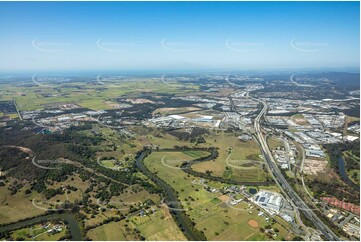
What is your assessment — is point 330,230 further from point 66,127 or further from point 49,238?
point 66,127

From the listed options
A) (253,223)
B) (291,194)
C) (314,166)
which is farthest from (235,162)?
(253,223)

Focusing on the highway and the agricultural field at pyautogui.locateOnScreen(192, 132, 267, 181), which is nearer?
the highway

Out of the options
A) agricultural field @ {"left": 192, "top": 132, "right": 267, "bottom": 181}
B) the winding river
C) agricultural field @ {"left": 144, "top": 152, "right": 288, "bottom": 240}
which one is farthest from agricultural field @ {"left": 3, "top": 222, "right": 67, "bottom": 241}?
agricultural field @ {"left": 192, "top": 132, "right": 267, "bottom": 181}

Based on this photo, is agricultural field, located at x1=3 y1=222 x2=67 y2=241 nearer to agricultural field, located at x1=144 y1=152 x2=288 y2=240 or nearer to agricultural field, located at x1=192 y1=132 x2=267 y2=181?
agricultural field, located at x1=144 y1=152 x2=288 y2=240

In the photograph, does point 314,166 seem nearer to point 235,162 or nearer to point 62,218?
point 235,162

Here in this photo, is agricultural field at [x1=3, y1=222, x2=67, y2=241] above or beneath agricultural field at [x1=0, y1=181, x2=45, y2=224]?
beneath

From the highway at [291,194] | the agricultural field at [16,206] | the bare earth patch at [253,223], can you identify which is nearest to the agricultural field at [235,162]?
the highway at [291,194]

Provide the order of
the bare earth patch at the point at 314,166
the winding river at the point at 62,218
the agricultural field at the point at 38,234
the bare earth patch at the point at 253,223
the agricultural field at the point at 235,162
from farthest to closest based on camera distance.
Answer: the bare earth patch at the point at 314,166 → the agricultural field at the point at 235,162 → the bare earth patch at the point at 253,223 → the winding river at the point at 62,218 → the agricultural field at the point at 38,234

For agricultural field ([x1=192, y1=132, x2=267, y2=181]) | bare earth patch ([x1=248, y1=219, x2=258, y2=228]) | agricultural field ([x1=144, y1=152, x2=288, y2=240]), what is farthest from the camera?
agricultural field ([x1=192, y1=132, x2=267, y2=181])

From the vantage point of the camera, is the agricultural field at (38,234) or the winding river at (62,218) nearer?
the agricultural field at (38,234)

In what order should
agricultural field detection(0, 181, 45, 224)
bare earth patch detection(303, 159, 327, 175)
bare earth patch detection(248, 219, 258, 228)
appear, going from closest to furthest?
bare earth patch detection(248, 219, 258, 228) → agricultural field detection(0, 181, 45, 224) → bare earth patch detection(303, 159, 327, 175)

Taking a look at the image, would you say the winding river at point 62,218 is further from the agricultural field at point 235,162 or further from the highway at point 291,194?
the highway at point 291,194
